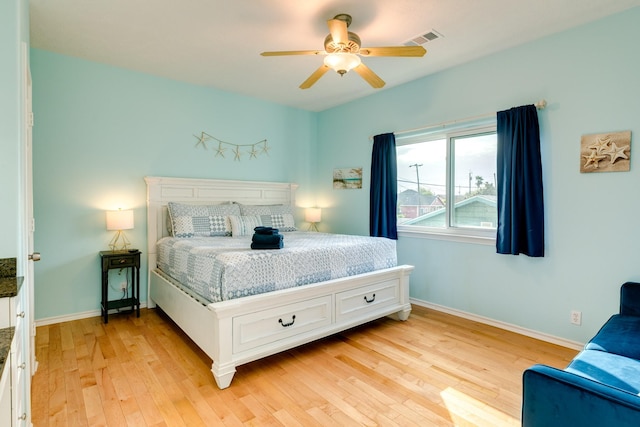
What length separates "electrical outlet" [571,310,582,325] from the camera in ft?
8.98

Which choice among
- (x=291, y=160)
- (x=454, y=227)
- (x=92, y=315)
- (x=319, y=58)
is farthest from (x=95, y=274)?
(x=454, y=227)

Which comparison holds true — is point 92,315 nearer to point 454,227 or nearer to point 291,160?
point 291,160

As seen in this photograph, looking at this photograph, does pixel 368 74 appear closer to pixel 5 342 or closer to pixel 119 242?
pixel 5 342

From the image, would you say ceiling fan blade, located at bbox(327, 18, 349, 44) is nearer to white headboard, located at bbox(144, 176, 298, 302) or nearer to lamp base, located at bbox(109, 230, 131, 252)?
white headboard, located at bbox(144, 176, 298, 302)

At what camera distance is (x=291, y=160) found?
5004 mm

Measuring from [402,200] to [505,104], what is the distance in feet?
4.95

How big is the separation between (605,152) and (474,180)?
1.10 meters

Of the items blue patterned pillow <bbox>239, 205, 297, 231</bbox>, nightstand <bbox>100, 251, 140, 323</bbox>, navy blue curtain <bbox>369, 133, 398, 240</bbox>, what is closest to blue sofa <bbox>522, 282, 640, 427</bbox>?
navy blue curtain <bbox>369, 133, 398, 240</bbox>

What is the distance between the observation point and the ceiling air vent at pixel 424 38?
2801 millimetres

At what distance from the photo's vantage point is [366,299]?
3035 mm

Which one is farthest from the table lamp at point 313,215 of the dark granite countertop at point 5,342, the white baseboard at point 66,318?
the dark granite countertop at point 5,342

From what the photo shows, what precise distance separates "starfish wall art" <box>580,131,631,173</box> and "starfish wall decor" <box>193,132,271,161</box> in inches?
140

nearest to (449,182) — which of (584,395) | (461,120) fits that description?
(461,120)

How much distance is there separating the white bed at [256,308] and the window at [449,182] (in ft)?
2.65
